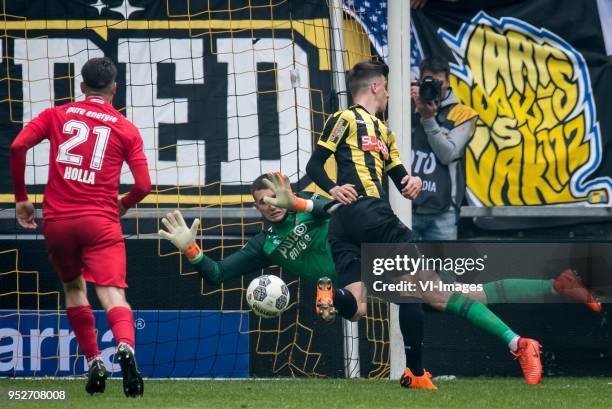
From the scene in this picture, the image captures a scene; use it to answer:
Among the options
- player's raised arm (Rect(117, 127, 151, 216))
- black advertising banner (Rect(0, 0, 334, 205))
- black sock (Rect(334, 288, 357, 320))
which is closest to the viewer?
player's raised arm (Rect(117, 127, 151, 216))

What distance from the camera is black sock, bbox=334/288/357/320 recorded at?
627 cm

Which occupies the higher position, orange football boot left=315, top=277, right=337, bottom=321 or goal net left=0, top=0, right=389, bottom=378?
goal net left=0, top=0, right=389, bottom=378

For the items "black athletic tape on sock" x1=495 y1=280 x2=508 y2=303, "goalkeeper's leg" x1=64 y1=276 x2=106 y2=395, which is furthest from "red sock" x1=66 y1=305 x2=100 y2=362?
"black athletic tape on sock" x1=495 y1=280 x2=508 y2=303

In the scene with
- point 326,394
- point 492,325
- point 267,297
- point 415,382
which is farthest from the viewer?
point 267,297

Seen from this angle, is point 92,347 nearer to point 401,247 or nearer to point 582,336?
point 401,247

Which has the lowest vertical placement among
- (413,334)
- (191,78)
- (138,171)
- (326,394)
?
(326,394)

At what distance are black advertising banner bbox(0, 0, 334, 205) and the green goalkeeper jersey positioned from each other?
113 cm

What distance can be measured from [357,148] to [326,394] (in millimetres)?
1398

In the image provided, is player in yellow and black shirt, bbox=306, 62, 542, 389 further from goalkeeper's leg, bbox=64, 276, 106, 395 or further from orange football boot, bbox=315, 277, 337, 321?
goalkeeper's leg, bbox=64, 276, 106, 395

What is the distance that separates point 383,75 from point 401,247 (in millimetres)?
1011

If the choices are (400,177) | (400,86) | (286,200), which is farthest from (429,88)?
(286,200)

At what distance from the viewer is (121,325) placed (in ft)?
17.8

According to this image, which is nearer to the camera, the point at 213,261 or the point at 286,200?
the point at 286,200

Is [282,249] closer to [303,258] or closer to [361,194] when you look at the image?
[303,258]
